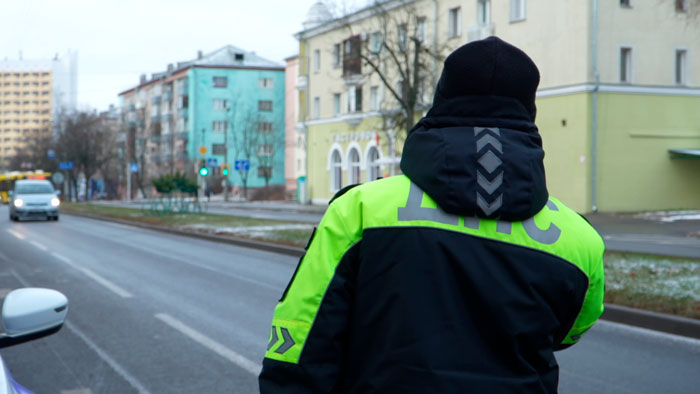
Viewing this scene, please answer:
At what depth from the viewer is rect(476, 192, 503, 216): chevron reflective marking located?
6.32 feet

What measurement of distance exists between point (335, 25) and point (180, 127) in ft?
153

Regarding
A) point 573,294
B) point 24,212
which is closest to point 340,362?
point 573,294

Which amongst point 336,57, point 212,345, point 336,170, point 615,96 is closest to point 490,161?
point 212,345

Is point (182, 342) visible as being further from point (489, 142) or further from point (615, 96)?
point (615, 96)

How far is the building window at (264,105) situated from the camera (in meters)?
86.2

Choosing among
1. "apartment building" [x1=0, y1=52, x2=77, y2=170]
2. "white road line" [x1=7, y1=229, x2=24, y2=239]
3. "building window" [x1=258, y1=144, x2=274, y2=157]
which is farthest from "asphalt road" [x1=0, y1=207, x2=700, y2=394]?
"apartment building" [x1=0, y1=52, x2=77, y2=170]

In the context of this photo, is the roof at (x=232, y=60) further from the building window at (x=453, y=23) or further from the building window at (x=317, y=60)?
the building window at (x=453, y=23)

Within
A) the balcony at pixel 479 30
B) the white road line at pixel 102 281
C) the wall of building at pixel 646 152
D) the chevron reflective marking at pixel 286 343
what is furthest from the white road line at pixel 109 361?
the balcony at pixel 479 30

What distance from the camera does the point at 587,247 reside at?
2.11 metres

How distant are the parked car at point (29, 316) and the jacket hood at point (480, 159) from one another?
1505 mm

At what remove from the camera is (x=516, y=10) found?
34.1m

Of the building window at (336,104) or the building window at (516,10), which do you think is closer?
the building window at (516,10)

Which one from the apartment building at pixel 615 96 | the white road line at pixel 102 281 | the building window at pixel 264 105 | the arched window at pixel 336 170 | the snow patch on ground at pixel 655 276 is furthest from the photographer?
the building window at pixel 264 105

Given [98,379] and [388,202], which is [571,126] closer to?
[98,379]
